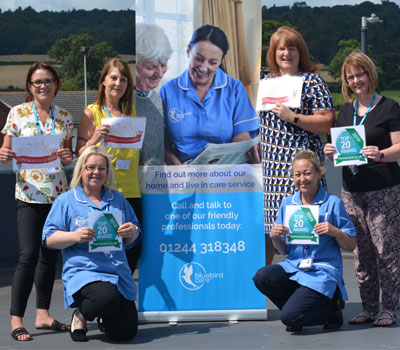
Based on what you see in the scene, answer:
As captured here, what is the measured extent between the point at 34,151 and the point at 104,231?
0.71 m

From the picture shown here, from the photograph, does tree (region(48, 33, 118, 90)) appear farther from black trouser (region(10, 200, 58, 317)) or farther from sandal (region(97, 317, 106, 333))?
sandal (region(97, 317, 106, 333))

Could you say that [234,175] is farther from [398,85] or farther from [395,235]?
[398,85]

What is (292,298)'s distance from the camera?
14.5 feet

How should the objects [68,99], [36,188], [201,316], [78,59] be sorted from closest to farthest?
1. [36,188]
2. [201,316]
3. [68,99]
4. [78,59]

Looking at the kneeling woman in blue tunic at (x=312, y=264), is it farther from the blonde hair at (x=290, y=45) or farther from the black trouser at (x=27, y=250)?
the black trouser at (x=27, y=250)

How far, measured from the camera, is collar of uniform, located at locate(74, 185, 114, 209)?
436 centimetres

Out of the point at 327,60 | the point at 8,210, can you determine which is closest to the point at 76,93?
the point at 327,60

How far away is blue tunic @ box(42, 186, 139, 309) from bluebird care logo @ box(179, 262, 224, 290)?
1.66 ft

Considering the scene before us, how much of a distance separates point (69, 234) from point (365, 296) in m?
2.00

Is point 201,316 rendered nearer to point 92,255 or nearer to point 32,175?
point 92,255

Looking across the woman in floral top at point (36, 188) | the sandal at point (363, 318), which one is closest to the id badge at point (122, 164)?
the woman in floral top at point (36, 188)

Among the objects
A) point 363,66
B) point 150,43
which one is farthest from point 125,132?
point 363,66

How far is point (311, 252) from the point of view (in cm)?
446

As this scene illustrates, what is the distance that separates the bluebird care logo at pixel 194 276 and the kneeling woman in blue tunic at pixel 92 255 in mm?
470
